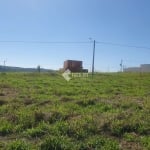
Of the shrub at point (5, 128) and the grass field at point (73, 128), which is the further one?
the shrub at point (5, 128)

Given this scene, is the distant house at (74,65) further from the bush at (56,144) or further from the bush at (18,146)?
the bush at (18,146)

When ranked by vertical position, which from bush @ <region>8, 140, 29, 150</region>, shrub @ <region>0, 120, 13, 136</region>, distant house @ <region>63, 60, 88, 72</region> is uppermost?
distant house @ <region>63, 60, 88, 72</region>

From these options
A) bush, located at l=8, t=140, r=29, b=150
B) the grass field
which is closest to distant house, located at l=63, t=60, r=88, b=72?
the grass field

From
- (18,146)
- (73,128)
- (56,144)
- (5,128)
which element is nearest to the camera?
(18,146)

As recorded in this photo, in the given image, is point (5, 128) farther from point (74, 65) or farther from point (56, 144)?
point (74, 65)

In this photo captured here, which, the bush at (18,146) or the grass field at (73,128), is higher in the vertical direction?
the grass field at (73,128)

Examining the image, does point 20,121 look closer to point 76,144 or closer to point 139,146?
point 76,144

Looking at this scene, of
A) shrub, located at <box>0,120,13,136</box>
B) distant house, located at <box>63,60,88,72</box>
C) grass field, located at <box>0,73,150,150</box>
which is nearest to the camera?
grass field, located at <box>0,73,150,150</box>

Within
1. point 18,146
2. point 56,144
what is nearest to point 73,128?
point 56,144

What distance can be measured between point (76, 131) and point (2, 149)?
6.48 feet

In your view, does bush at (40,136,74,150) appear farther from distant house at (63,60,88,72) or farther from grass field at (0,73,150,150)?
distant house at (63,60,88,72)

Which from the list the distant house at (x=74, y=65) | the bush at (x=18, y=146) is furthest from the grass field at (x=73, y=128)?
the distant house at (x=74, y=65)

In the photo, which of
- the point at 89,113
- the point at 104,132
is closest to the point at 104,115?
the point at 89,113

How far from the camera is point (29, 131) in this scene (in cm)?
793
